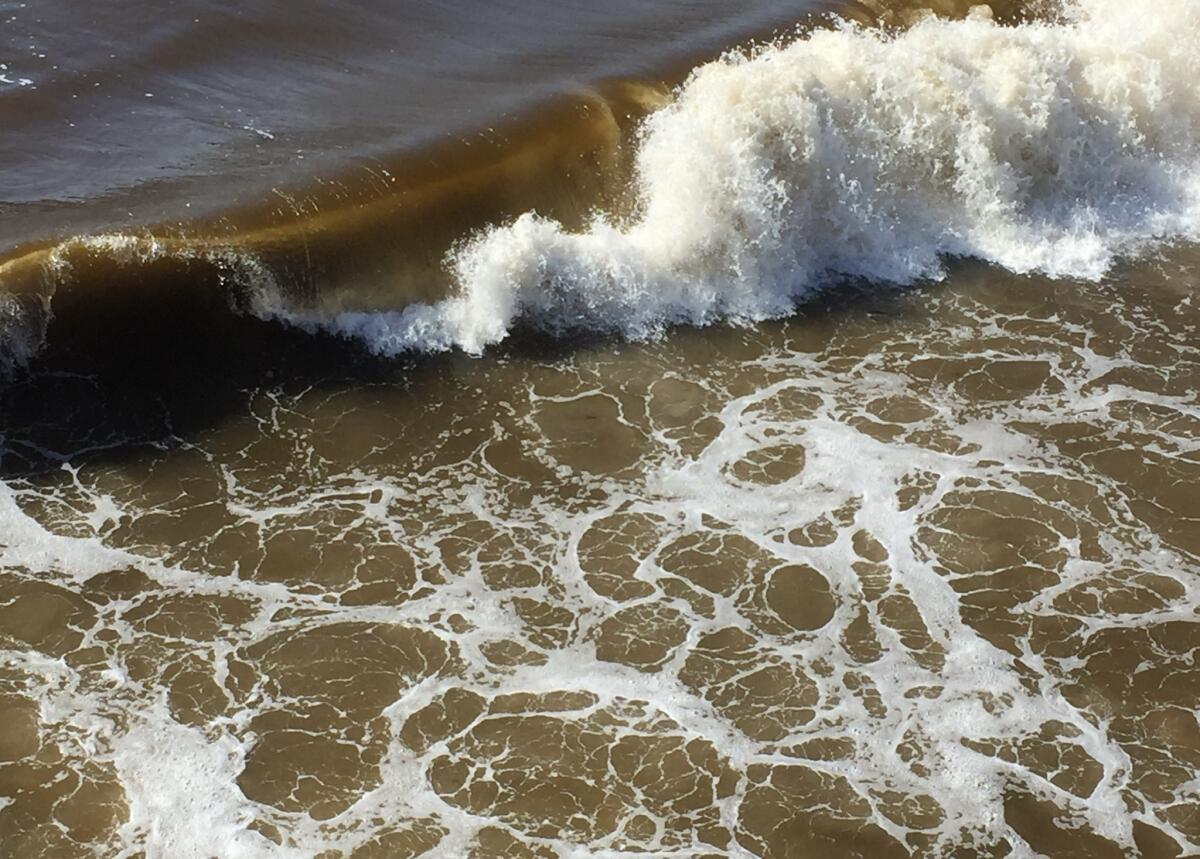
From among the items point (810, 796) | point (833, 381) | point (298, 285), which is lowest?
→ point (810, 796)

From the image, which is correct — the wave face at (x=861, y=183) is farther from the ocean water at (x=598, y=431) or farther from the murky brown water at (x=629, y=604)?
the murky brown water at (x=629, y=604)

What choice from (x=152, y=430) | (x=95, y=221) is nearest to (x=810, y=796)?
(x=152, y=430)

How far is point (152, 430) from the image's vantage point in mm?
10797

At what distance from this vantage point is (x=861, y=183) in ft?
46.2

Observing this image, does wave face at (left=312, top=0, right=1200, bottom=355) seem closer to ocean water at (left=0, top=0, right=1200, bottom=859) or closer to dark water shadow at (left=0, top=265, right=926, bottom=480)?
ocean water at (left=0, top=0, right=1200, bottom=859)

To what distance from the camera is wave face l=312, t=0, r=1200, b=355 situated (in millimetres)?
12461

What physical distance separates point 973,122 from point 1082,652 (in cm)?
766

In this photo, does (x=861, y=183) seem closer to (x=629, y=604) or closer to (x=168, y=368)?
(x=629, y=604)

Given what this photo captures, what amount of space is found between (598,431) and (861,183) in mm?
4991

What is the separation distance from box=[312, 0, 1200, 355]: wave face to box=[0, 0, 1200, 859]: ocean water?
0.06 metres

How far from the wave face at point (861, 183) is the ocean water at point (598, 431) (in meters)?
0.06

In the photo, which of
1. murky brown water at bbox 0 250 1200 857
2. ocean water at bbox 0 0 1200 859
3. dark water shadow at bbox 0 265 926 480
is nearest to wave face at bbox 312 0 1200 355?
ocean water at bbox 0 0 1200 859

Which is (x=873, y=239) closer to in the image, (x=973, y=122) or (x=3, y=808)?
(x=973, y=122)

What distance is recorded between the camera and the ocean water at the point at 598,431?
26.3ft
